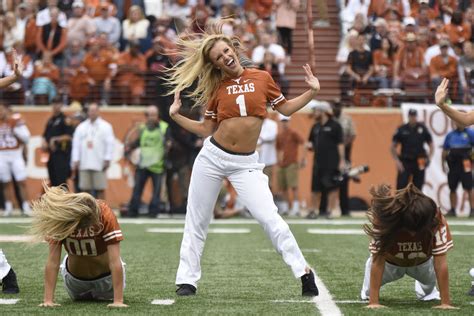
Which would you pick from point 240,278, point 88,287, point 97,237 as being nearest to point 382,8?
point 240,278

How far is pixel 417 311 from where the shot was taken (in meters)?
7.04

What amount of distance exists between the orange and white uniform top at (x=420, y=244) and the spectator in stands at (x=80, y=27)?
53.0 ft

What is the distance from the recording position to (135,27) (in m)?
22.6

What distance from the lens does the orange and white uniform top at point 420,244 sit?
22.9 feet

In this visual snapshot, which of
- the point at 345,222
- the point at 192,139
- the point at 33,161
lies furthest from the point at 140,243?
the point at 33,161

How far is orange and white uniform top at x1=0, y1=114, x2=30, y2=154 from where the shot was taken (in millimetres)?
19109

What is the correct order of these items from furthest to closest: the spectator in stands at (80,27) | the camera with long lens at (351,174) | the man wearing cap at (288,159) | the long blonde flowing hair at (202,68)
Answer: the spectator in stands at (80,27), the man wearing cap at (288,159), the camera with long lens at (351,174), the long blonde flowing hair at (202,68)

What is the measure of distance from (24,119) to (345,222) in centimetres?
738

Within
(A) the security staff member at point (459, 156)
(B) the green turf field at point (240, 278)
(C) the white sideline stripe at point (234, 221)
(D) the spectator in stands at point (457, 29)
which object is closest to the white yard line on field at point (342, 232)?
(B) the green turf field at point (240, 278)

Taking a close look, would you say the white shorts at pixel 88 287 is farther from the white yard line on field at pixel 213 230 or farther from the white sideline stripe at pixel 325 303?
the white yard line on field at pixel 213 230

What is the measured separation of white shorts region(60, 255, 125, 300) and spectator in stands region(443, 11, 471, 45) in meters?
14.6

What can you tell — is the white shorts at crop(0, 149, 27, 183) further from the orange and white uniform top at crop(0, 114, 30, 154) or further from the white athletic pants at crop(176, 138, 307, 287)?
the white athletic pants at crop(176, 138, 307, 287)

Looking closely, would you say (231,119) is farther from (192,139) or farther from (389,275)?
(192,139)

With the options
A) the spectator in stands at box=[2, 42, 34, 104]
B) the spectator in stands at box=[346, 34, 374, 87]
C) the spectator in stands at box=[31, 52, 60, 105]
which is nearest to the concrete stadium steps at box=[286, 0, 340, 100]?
the spectator in stands at box=[346, 34, 374, 87]
